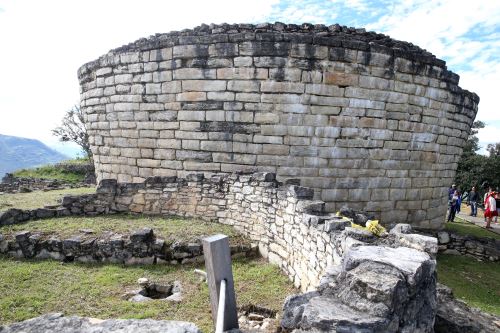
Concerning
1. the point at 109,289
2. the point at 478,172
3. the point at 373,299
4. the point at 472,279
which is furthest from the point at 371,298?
the point at 478,172

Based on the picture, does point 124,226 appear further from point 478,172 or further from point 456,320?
point 478,172

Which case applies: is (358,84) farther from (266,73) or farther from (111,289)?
(111,289)

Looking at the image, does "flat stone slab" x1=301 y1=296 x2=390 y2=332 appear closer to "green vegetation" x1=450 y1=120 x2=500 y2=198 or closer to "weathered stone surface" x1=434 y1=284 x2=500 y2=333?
"weathered stone surface" x1=434 y1=284 x2=500 y2=333

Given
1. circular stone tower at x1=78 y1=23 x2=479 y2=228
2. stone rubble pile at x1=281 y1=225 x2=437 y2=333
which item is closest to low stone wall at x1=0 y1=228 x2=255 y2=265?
circular stone tower at x1=78 y1=23 x2=479 y2=228

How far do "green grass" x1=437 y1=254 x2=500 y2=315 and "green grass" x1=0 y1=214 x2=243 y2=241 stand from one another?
4.54m

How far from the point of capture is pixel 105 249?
22.0 ft

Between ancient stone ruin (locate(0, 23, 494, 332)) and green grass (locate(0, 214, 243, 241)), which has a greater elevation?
ancient stone ruin (locate(0, 23, 494, 332))

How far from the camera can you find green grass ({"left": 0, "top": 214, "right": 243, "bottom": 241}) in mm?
7203

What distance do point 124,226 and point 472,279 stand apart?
778cm

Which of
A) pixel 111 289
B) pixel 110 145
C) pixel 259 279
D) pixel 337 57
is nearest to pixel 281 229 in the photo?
pixel 259 279

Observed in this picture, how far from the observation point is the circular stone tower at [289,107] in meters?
8.43

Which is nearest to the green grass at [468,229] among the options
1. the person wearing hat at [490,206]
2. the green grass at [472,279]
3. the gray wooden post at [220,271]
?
the person wearing hat at [490,206]

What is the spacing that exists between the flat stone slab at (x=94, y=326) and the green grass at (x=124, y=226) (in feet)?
15.9

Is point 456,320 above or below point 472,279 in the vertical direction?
above
